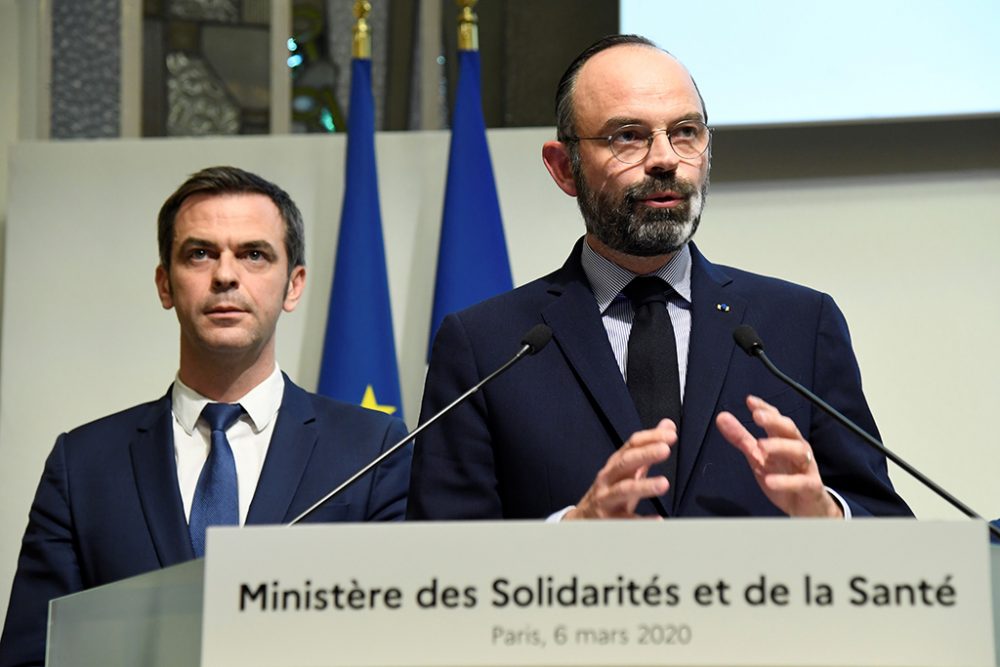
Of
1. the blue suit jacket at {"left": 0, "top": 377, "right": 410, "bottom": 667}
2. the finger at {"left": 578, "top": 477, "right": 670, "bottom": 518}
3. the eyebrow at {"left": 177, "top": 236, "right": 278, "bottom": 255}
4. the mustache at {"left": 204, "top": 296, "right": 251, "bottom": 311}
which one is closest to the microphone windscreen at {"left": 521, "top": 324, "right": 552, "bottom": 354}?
the finger at {"left": 578, "top": 477, "right": 670, "bottom": 518}

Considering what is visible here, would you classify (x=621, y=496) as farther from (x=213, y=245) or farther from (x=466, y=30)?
(x=466, y=30)

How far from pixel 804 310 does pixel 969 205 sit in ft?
8.18

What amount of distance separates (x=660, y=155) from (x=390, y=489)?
117 cm

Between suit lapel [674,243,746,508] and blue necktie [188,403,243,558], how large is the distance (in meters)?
1.19

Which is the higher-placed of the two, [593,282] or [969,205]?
[969,205]

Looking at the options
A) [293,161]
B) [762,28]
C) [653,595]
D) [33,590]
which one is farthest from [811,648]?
[293,161]

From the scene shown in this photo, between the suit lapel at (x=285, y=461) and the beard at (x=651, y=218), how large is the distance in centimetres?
106

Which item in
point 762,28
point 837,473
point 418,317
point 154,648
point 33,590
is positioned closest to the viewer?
point 154,648

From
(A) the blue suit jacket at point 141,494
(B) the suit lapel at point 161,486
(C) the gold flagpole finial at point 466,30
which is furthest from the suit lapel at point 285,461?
(C) the gold flagpole finial at point 466,30

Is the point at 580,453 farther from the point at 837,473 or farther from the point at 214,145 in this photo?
the point at 214,145

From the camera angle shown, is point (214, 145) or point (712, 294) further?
point (214, 145)

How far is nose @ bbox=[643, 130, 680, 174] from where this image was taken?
241 centimetres

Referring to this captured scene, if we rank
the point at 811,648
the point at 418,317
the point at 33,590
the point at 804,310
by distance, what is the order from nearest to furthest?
the point at 811,648, the point at 804,310, the point at 33,590, the point at 418,317

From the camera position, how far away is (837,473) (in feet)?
7.38
